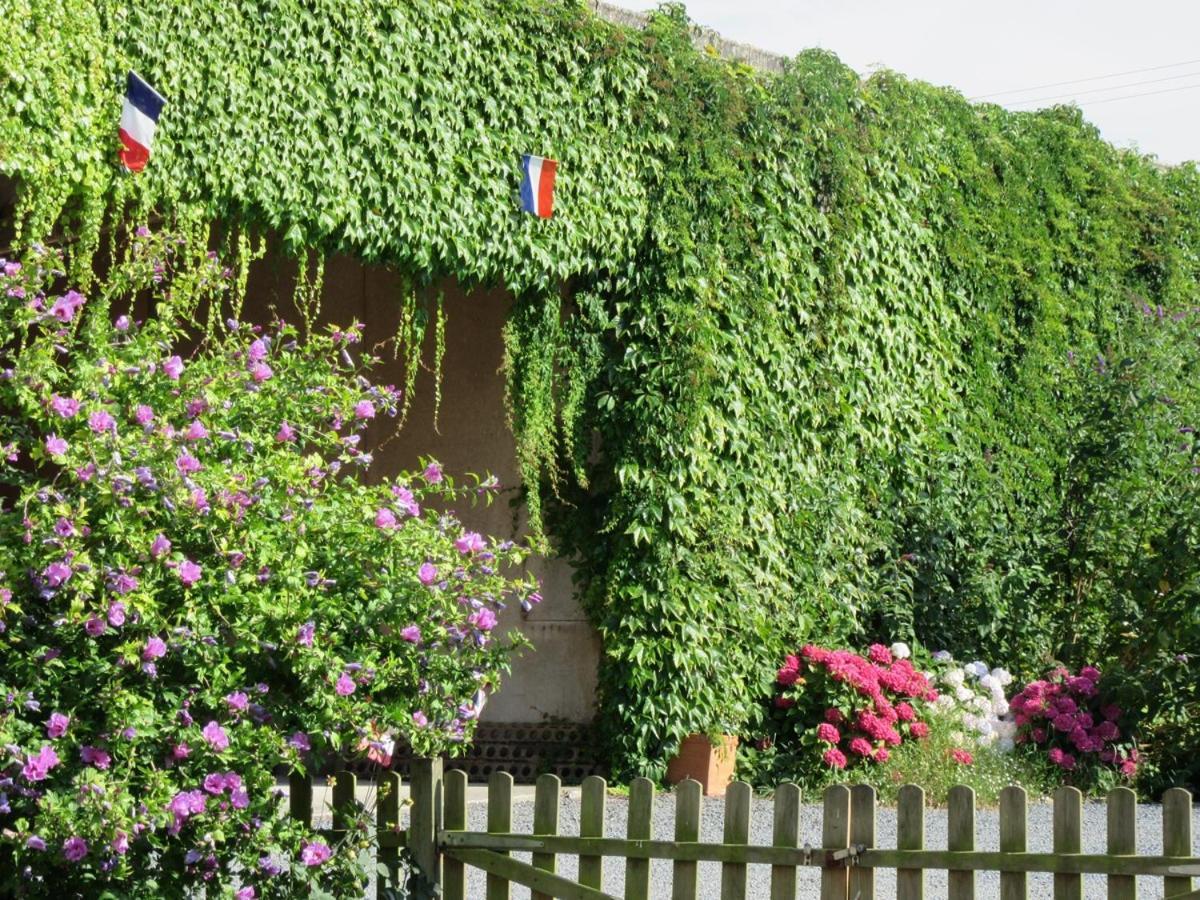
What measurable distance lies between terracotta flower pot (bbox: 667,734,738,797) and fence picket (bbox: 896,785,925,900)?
358 cm

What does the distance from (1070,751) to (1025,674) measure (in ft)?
3.83

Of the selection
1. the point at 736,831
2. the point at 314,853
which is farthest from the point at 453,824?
the point at 736,831

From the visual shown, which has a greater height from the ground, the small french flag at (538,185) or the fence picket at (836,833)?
the small french flag at (538,185)

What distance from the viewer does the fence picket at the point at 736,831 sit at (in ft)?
14.0

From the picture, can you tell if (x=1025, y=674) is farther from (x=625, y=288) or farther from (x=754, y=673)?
(x=625, y=288)

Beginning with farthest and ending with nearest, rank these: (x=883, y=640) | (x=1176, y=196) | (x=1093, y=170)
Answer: (x=1176, y=196), (x=1093, y=170), (x=883, y=640)

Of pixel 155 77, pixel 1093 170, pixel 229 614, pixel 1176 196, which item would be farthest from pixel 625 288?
pixel 1176 196

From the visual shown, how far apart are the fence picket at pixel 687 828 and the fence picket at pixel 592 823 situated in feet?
0.69

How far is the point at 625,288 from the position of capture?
788 centimetres

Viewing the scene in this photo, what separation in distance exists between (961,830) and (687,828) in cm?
73

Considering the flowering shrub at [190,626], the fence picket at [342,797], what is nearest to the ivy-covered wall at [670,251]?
the flowering shrub at [190,626]

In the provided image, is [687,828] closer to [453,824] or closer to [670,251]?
Answer: [453,824]

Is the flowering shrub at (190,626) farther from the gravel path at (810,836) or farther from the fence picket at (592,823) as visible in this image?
the gravel path at (810,836)

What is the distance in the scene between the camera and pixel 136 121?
5.95 meters
